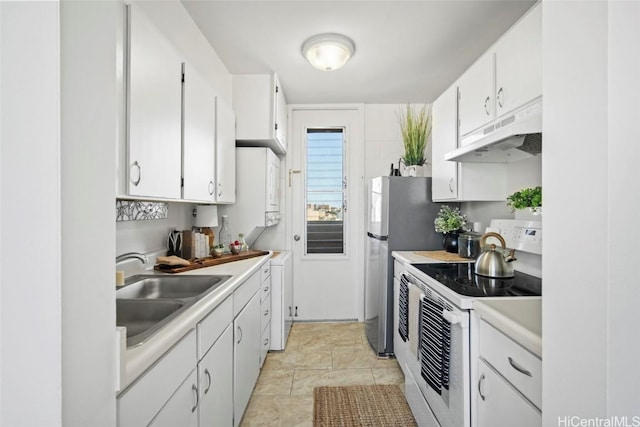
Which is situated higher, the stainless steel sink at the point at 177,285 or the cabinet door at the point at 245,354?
the stainless steel sink at the point at 177,285

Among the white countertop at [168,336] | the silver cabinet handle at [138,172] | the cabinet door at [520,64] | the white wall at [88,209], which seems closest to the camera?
the white wall at [88,209]

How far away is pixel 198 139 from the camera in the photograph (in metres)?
1.83

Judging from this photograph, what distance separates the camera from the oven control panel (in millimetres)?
1682

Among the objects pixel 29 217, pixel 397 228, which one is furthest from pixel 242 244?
pixel 29 217

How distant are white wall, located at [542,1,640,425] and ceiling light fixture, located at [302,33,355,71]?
5.79 feet

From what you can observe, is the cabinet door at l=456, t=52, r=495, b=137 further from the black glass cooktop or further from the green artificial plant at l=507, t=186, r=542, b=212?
the black glass cooktop

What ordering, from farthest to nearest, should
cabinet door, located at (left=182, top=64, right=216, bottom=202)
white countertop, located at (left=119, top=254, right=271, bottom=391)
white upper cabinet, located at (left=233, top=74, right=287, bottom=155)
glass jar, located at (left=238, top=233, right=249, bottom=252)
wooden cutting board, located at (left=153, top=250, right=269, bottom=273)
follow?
white upper cabinet, located at (left=233, top=74, right=287, bottom=155) → glass jar, located at (left=238, top=233, right=249, bottom=252) → wooden cutting board, located at (left=153, top=250, right=269, bottom=273) → cabinet door, located at (left=182, top=64, right=216, bottom=202) → white countertop, located at (left=119, top=254, right=271, bottom=391)

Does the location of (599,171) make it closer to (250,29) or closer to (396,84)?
(250,29)

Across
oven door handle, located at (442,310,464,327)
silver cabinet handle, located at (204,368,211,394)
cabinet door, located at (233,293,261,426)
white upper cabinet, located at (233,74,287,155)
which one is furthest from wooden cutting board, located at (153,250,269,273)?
oven door handle, located at (442,310,464,327)

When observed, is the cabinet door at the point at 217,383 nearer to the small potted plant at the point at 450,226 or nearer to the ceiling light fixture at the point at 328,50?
the small potted plant at the point at 450,226

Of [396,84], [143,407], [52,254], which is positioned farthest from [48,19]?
[396,84]

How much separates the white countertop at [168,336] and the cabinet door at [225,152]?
0.72 meters

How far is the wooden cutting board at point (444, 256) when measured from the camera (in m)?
2.30

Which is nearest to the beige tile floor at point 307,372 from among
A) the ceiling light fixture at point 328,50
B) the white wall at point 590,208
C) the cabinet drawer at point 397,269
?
the cabinet drawer at point 397,269
